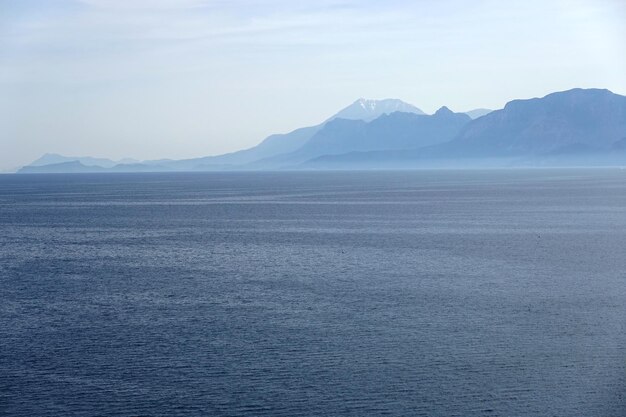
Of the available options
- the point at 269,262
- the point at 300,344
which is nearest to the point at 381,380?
the point at 300,344

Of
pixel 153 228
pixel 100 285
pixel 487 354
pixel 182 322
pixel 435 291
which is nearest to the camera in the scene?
pixel 487 354

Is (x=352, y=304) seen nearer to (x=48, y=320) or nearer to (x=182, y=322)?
(x=182, y=322)

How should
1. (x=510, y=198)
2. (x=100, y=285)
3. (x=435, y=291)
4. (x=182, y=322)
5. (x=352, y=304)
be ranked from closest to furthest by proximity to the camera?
(x=182, y=322)
(x=352, y=304)
(x=435, y=291)
(x=100, y=285)
(x=510, y=198)

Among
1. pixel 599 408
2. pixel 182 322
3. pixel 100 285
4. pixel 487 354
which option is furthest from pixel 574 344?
pixel 100 285

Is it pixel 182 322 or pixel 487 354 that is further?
pixel 182 322

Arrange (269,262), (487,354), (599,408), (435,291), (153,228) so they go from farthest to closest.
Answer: (153,228) < (269,262) < (435,291) < (487,354) < (599,408)

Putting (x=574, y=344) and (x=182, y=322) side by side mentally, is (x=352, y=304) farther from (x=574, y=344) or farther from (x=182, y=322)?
(x=574, y=344)
